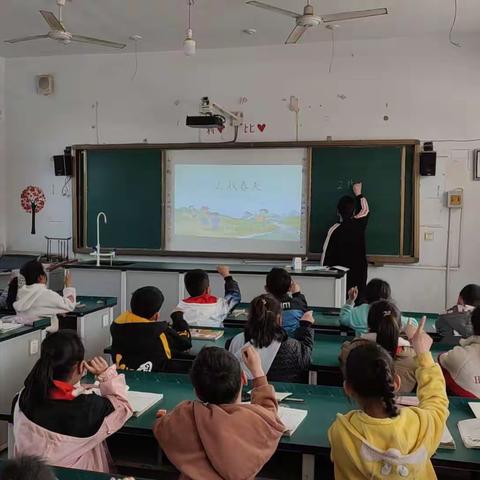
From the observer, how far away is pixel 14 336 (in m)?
3.06

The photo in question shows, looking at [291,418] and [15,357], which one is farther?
[15,357]

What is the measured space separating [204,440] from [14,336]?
1951 millimetres

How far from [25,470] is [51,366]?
741 millimetres

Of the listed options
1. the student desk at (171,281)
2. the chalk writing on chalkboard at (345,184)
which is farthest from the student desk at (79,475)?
the chalk writing on chalkboard at (345,184)

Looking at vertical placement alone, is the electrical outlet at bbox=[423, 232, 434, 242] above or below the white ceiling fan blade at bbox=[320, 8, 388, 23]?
below

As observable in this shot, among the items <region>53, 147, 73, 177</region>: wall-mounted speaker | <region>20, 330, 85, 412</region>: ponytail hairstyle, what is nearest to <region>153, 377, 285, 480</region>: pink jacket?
<region>20, 330, 85, 412</region>: ponytail hairstyle

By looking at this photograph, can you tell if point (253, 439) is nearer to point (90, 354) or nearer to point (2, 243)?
point (90, 354)

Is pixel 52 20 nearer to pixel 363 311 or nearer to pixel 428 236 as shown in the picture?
pixel 363 311

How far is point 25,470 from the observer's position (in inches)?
39.5

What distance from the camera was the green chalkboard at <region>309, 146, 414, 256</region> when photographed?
19.2ft

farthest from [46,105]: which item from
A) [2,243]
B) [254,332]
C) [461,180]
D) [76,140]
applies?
[254,332]

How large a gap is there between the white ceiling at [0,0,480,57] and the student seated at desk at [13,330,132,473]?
405cm

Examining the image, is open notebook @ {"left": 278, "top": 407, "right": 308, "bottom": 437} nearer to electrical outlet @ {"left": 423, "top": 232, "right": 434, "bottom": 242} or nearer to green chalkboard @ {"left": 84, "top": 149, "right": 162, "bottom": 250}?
electrical outlet @ {"left": 423, "top": 232, "right": 434, "bottom": 242}

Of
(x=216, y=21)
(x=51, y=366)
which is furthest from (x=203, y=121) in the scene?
(x=51, y=366)
